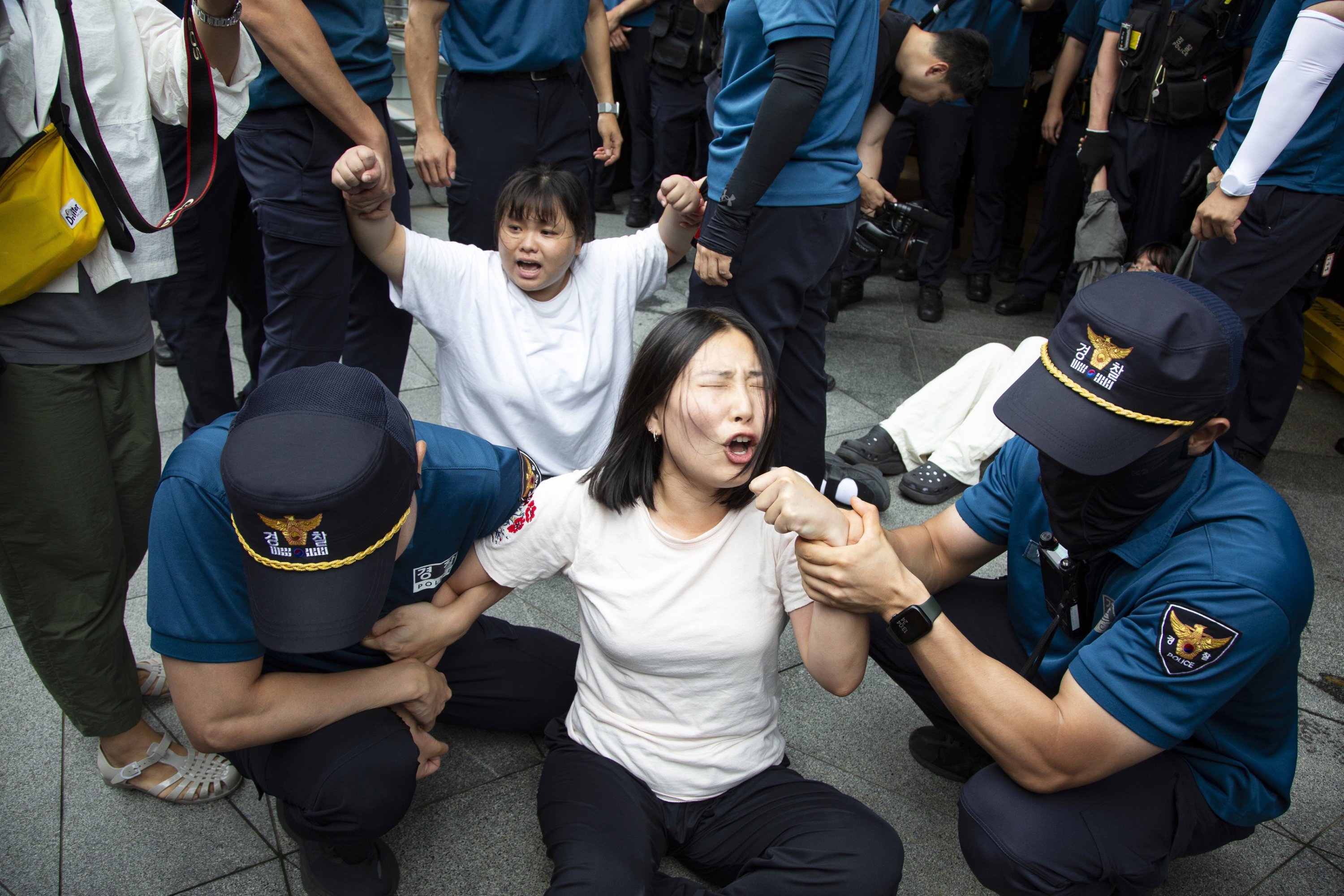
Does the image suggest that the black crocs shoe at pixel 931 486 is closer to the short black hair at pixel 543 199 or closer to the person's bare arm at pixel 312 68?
the short black hair at pixel 543 199

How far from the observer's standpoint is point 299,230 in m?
2.47

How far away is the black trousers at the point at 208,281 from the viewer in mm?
2797

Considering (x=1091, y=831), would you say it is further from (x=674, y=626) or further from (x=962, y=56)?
(x=962, y=56)

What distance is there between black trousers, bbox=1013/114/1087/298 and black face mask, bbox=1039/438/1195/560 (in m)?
3.56

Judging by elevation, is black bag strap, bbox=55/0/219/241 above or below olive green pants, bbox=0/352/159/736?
above

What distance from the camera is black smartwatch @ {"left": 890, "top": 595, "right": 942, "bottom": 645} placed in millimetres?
1532

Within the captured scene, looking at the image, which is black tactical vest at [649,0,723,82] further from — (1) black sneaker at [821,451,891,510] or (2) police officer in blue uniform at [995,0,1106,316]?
(1) black sneaker at [821,451,891,510]

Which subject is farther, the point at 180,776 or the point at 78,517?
the point at 180,776

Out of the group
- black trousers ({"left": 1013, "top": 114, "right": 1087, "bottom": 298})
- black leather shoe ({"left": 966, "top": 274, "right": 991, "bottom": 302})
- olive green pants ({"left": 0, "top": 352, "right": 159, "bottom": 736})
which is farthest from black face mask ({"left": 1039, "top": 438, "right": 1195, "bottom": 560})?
black leather shoe ({"left": 966, "top": 274, "right": 991, "bottom": 302})

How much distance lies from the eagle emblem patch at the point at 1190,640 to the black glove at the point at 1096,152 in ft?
11.1

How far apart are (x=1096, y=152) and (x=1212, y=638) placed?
11.3 feet

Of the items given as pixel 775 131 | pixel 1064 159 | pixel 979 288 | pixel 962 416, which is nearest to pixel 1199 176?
pixel 1064 159

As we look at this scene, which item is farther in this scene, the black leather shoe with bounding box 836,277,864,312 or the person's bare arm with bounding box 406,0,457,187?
the black leather shoe with bounding box 836,277,864,312

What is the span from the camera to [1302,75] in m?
2.57
